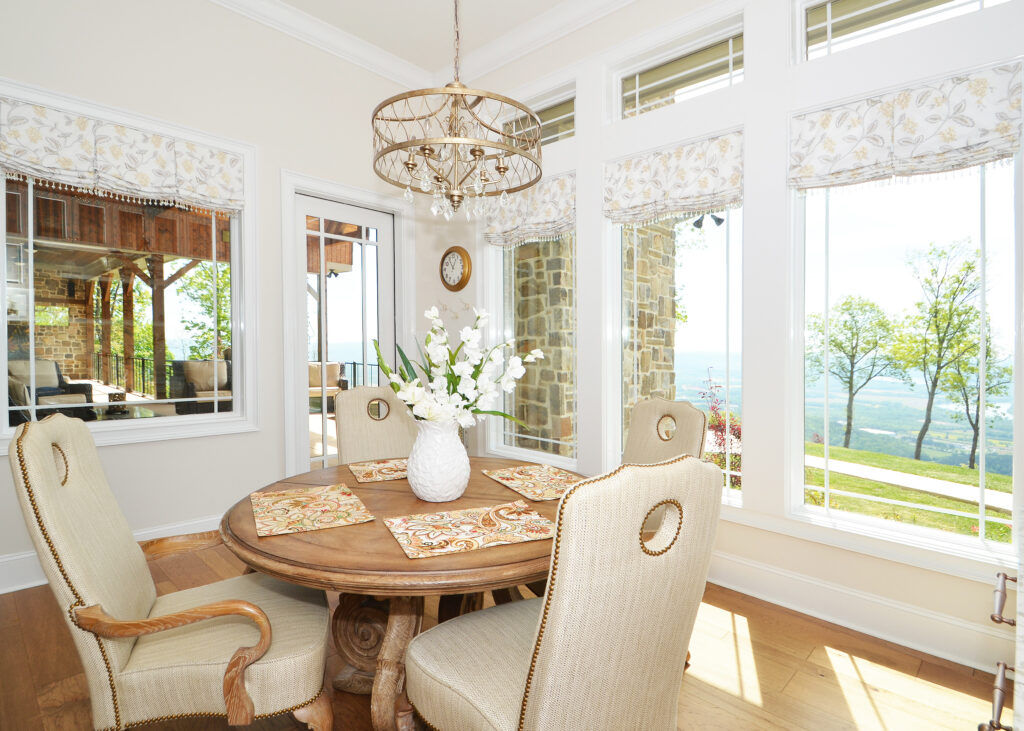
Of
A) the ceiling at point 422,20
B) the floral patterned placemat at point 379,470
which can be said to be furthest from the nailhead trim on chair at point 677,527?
the ceiling at point 422,20

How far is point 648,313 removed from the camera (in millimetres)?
3145

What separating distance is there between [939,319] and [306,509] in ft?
8.13

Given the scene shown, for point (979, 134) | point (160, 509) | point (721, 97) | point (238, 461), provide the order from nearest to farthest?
point (979, 134), point (721, 97), point (160, 509), point (238, 461)

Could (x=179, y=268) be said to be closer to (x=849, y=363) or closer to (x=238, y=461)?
(x=238, y=461)

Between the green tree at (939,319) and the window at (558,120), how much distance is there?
6.92ft

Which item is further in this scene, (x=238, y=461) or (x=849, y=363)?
(x=238, y=461)

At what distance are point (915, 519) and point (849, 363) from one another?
27.4 inches

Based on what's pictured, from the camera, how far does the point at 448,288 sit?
13.7 ft

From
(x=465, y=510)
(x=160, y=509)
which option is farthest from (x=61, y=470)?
(x=160, y=509)

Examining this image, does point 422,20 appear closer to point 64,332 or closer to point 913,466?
point 64,332

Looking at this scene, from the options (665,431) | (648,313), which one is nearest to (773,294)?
(648,313)

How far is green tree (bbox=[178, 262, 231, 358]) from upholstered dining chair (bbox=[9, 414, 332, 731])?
73.9 inches

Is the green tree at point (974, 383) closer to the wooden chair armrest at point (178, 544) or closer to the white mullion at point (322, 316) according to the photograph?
the white mullion at point (322, 316)

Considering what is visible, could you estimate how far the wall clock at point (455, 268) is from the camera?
158 inches
